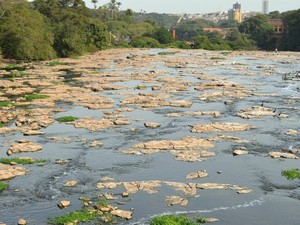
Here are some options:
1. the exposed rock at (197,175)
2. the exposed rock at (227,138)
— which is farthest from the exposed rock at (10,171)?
the exposed rock at (227,138)

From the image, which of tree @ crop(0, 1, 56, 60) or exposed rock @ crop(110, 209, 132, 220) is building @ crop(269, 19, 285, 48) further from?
exposed rock @ crop(110, 209, 132, 220)

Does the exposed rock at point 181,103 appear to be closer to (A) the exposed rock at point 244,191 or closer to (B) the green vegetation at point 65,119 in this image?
(B) the green vegetation at point 65,119

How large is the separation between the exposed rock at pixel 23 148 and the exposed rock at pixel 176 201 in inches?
341

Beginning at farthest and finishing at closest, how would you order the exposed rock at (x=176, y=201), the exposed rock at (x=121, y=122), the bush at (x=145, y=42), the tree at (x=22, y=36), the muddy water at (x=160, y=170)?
the bush at (x=145, y=42)
the tree at (x=22, y=36)
the exposed rock at (x=121, y=122)
the exposed rock at (x=176, y=201)
the muddy water at (x=160, y=170)

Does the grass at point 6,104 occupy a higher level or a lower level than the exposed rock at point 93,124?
higher

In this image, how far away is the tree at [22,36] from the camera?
187 feet

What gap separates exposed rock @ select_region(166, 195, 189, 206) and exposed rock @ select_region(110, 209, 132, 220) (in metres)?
1.71

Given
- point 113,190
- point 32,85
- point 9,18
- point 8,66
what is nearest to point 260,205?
point 113,190

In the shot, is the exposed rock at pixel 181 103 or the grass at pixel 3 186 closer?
the grass at pixel 3 186

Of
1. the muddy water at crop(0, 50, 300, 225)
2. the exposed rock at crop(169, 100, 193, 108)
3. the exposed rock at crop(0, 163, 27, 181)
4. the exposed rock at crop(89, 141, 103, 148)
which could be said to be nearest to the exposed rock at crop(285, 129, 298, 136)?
the muddy water at crop(0, 50, 300, 225)

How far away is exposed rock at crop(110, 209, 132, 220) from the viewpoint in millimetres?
14164

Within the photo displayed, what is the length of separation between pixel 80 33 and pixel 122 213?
6523 centimetres

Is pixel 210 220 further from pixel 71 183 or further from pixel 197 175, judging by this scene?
pixel 71 183

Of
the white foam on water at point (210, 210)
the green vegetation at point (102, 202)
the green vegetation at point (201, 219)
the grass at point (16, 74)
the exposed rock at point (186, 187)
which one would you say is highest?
the grass at point (16, 74)
